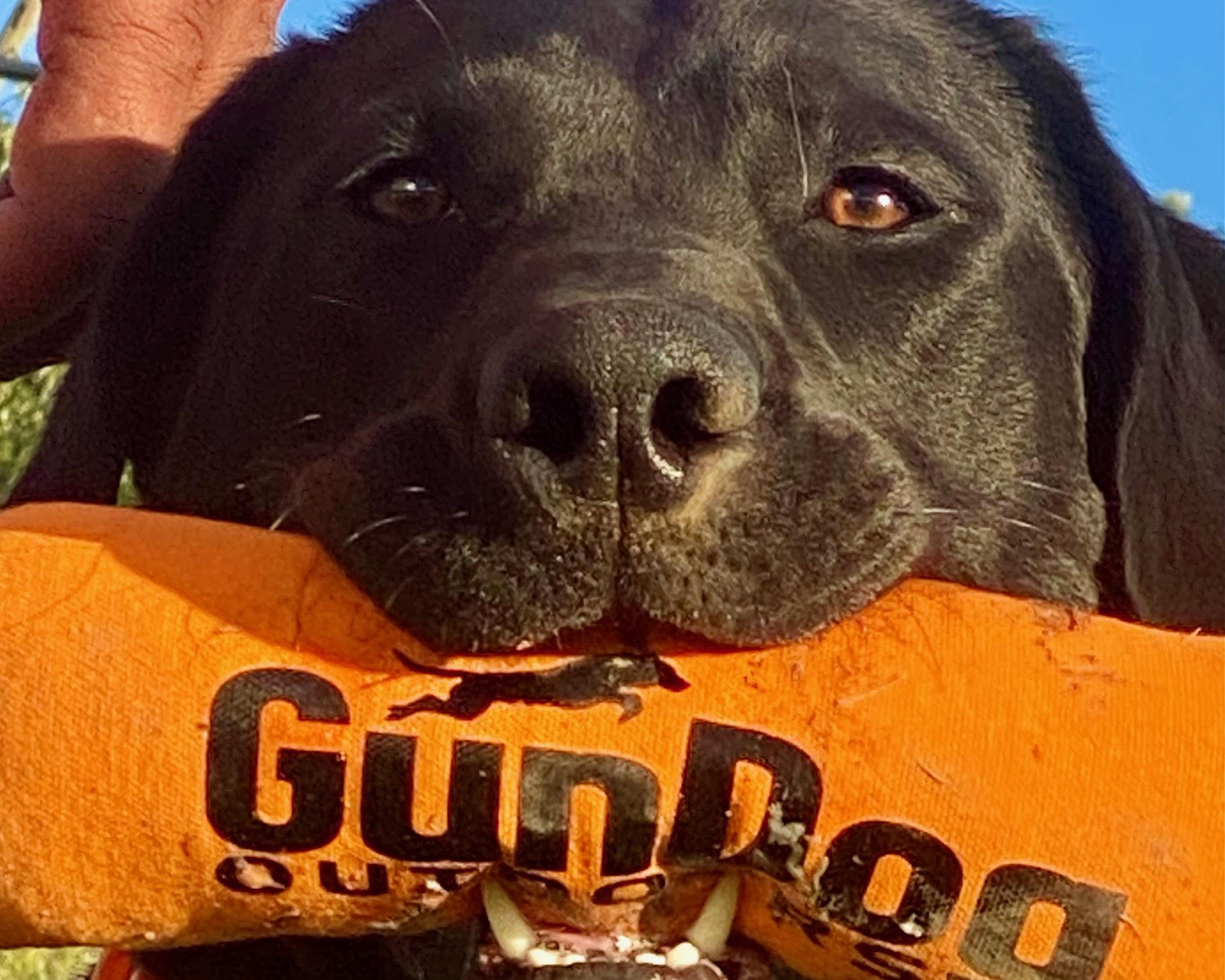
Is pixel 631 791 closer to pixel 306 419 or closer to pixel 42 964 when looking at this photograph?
pixel 306 419

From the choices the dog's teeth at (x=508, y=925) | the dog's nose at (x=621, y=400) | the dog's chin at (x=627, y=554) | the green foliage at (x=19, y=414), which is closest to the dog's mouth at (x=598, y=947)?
the dog's teeth at (x=508, y=925)

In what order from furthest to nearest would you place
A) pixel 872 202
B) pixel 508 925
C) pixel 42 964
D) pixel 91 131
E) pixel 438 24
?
pixel 42 964
pixel 91 131
pixel 438 24
pixel 872 202
pixel 508 925

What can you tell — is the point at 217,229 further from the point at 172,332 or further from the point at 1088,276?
the point at 1088,276

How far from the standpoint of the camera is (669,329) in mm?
1674

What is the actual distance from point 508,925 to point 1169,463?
1078 mm

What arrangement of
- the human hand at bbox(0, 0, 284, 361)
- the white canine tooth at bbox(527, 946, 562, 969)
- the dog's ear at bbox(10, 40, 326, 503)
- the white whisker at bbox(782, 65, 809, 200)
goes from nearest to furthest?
the white canine tooth at bbox(527, 946, 562, 969) < the white whisker at bbox(782, 65, 809, 200) < the dog's ear at bbox(10, 40, 326, 503) < the human hand at bbox(0, 0, 284, 361)

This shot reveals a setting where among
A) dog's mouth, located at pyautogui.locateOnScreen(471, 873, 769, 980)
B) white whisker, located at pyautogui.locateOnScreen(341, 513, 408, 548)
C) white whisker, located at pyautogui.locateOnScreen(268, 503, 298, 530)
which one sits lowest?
dog's mouth, located at pyautogui.locateOnScreen(471, 873, 769, 980)

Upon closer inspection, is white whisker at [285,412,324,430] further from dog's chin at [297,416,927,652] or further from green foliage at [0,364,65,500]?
green foliage at [0,364,65,500]

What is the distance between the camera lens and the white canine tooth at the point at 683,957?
172cm

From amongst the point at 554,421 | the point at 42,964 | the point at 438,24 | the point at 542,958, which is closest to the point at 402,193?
the point at 438,24

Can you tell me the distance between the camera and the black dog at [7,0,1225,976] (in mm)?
1704

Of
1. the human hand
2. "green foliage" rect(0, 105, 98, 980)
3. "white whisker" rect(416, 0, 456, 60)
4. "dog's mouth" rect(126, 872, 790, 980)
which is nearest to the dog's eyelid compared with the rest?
"white whisker" rect(416, 0, 456, 60)

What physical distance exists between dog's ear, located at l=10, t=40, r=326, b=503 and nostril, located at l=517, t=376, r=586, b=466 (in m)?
1.11

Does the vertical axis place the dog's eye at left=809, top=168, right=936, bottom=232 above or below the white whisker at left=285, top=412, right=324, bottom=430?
above
